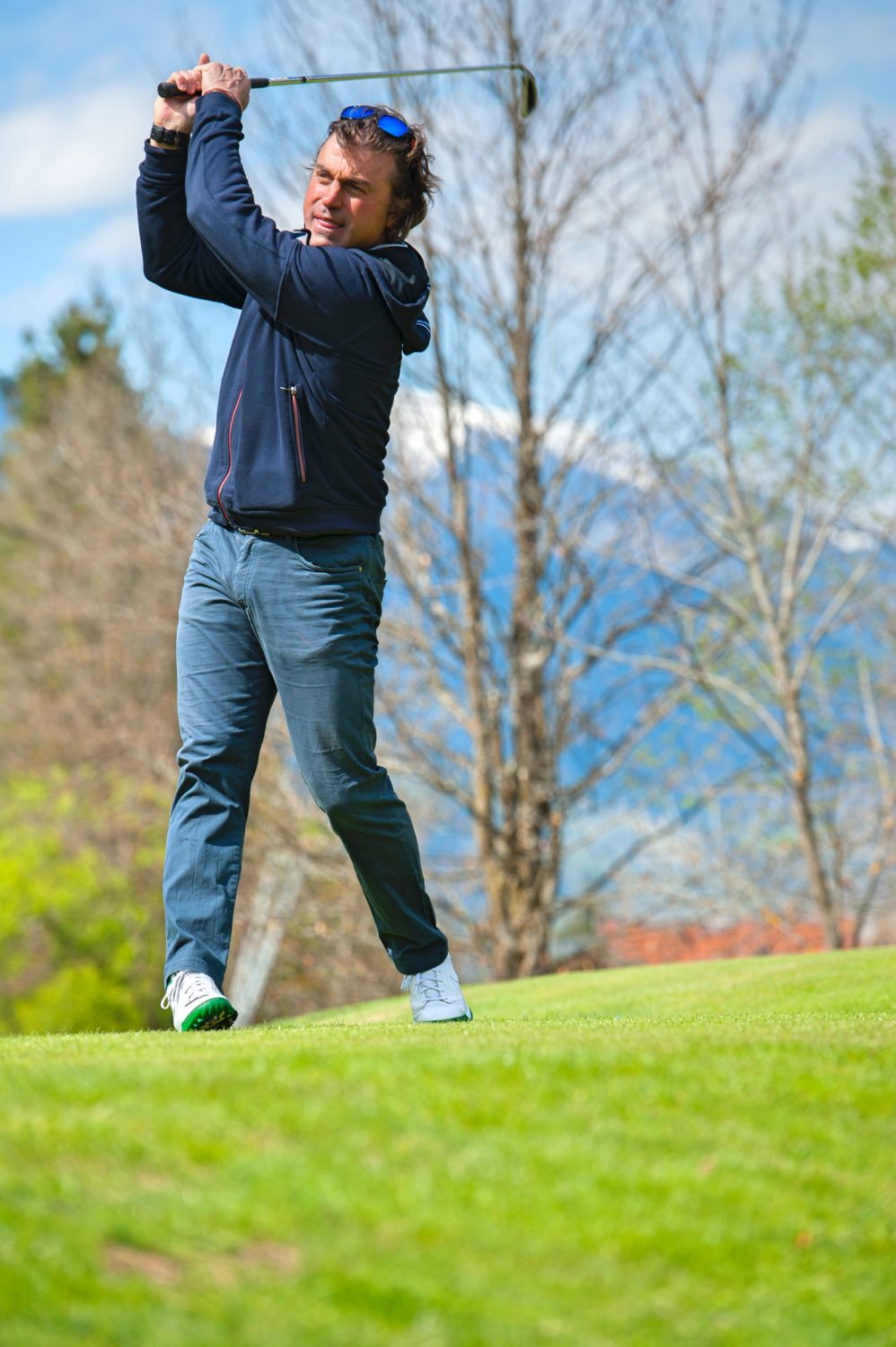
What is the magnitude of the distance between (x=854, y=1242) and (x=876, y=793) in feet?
49.9

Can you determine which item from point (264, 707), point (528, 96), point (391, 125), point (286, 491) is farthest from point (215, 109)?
point (528, 96)

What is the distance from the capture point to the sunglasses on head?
14.2ft

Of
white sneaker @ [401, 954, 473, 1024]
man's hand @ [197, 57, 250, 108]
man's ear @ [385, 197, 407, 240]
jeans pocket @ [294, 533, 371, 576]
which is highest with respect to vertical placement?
man's hand @ [197, 57, 250, 108]

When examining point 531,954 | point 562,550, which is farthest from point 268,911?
point 562,550

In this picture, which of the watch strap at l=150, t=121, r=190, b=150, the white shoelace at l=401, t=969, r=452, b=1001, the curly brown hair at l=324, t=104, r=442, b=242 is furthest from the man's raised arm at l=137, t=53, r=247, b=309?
the white shoelace at l=401, t=969, r=452, b=1001

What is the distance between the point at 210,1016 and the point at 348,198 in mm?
2376

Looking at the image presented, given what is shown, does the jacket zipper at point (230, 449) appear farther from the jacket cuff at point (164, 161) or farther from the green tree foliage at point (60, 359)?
the green tree foliage at point (60, 359)

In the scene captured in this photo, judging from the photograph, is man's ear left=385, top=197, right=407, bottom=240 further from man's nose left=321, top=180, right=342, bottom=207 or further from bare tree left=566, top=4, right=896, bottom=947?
bare tree left=566, top=4, right=896, bottom=947

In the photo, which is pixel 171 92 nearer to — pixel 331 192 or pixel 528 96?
pixel 331 192

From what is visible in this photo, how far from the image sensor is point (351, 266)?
4188mm

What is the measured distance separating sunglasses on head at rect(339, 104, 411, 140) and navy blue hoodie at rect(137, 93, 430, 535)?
1.03ft

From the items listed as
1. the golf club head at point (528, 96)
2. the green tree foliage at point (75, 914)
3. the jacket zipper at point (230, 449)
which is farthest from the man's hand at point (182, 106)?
the green tree foliage at point (75, 914)

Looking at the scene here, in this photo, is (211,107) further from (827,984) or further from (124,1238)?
(827,984)

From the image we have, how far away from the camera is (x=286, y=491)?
425 cm
